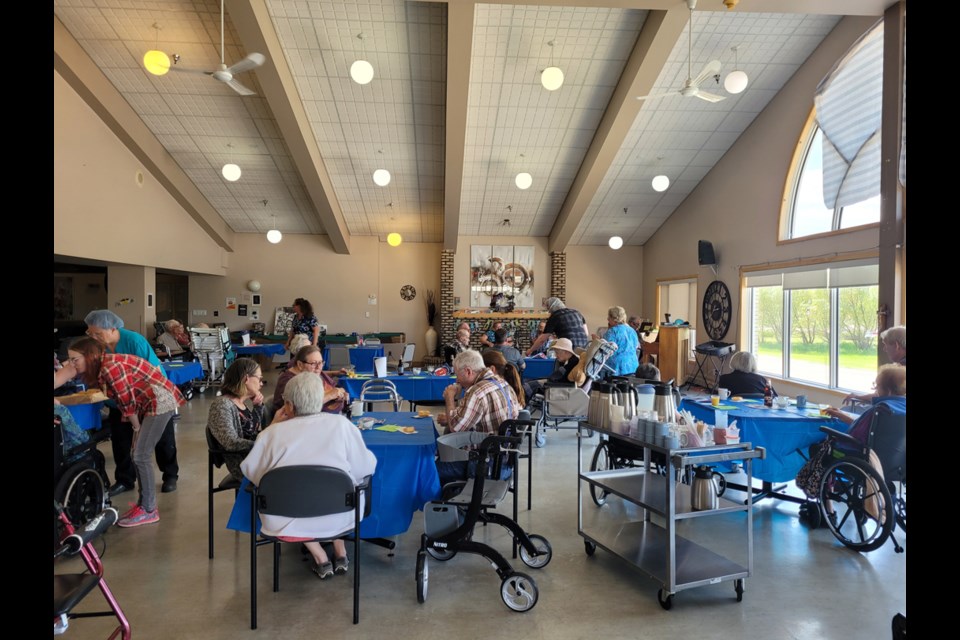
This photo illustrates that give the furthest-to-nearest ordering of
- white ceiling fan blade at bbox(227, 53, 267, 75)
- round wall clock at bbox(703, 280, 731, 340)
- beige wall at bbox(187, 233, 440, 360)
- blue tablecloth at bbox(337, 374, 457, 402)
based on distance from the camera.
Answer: beige wall at bbox(187, 233, 440, 360) < round wall clock at bbox(703, 280, 731, 340) < blue tablecloth at bbox(337, 374, 457, 402) < white ceiling fan blade at bbox(227, 53, 267, 75)

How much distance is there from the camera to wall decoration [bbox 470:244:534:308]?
518 inches

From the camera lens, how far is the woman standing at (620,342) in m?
6.82

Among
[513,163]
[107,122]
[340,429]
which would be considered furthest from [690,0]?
[107,122]

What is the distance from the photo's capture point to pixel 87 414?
4410 mm

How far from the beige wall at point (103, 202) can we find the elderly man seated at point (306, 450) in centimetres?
644

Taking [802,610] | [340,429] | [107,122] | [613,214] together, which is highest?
[107,122]

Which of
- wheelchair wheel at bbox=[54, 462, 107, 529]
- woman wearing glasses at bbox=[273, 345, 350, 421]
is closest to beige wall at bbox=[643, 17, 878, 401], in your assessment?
woman wearing glasses at bbox=[273, 345, 350, 421]

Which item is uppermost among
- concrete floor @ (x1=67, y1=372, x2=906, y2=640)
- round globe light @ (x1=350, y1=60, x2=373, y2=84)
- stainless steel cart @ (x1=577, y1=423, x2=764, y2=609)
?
round globe light @ (x1=350, y1=60, x2=373, y2=84)

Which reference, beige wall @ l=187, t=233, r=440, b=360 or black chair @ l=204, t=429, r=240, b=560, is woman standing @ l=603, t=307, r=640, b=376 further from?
beige wall @ l=187, t=233, r=440, b=360

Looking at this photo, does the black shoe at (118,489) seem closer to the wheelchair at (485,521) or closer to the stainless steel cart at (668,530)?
the wheelchair at (485,521)

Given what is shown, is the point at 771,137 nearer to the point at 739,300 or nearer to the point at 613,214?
the point at 739,300

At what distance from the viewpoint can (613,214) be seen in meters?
11.9

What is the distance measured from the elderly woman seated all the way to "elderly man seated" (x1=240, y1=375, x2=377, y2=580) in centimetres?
368

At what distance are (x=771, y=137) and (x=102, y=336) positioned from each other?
897 centimetres
